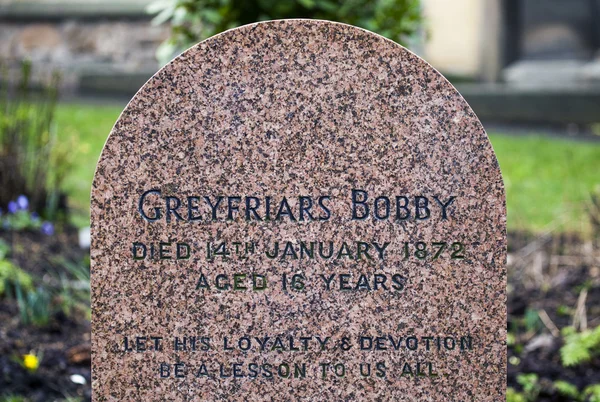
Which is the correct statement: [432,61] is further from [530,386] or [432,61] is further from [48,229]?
[530,386]

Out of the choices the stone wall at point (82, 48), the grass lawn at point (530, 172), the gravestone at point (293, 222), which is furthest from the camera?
the stone wall at point (82, 48)

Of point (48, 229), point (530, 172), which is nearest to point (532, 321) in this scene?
point (48, 229)

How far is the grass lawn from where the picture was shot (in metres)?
6.05

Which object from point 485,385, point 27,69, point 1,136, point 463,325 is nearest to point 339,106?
point 463,325

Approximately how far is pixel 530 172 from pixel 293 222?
222 inches

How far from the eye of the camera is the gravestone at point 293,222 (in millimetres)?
2471

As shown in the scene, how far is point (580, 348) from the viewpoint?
3.43 metres

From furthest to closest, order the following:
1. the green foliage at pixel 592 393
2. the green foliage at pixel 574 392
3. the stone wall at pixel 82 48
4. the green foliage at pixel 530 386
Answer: the stone wall at pixel 82 48 → the green foliage at pixel 530 386 → the green foliage at pixel 574 392 → the green foliage at pixel 592 393

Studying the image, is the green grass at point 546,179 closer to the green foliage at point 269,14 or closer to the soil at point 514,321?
the soil at point 514,321

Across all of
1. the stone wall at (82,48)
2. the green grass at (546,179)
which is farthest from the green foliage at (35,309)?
the stone wall at (82,48)

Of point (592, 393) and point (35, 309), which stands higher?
point (35, 309)

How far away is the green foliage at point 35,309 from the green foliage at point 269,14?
4.63 ft

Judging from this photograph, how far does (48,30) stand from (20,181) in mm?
6188

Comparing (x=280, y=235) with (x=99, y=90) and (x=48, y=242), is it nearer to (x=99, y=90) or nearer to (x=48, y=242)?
(x=48, y=242)
